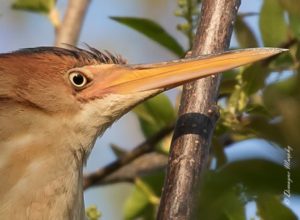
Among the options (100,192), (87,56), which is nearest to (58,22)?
(87,56)

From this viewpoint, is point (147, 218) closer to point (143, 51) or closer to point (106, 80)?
point (106, 80)

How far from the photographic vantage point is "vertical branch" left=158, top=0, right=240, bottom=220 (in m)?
3.63

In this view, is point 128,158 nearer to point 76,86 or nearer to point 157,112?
point 157,112

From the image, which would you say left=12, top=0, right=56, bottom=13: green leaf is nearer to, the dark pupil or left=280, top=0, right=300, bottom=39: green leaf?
the dark pupil

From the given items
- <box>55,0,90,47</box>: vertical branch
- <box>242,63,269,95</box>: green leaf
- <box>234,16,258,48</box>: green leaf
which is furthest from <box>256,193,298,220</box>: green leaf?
<box>55,0,90,47</box>: vertical branch

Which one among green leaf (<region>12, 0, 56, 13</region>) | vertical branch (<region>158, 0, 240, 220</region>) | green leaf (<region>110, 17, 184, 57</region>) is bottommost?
vertical branch (<region>158, 0, 240, 220</region>)

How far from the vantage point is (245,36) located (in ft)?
15.2

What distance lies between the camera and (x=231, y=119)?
4328 millimetres

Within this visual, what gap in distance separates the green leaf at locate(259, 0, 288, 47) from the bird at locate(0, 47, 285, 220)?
0.59 metres

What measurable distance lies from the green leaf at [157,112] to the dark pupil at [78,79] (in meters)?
0.53

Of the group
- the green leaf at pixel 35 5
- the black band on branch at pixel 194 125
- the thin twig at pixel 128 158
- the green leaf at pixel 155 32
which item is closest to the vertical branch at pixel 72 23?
the green leaf at pixel 35 5

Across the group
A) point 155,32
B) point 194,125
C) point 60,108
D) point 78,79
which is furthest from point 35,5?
point 194,125

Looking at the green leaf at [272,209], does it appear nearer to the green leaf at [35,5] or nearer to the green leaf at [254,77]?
the green leaf at [254,77]

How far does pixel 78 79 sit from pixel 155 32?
64cm
